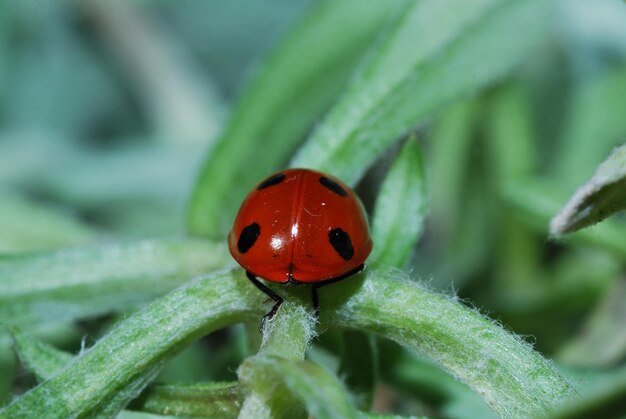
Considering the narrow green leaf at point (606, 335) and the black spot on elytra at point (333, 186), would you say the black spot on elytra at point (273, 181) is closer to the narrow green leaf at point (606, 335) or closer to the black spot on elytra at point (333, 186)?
the black spot on elytra at point (333, 186)

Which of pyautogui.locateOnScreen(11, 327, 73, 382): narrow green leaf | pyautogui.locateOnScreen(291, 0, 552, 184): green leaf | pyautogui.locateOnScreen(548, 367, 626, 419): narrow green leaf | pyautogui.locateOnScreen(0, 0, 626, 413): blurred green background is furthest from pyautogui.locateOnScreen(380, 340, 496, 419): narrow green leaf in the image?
pyautogui.locateOnScreen(548, 367, 626, 419): narrow green leaf

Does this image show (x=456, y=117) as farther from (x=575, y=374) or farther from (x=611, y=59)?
(x=575, y=374)

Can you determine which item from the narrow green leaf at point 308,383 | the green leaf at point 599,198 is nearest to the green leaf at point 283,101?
the narrow green leaf at point 308,383

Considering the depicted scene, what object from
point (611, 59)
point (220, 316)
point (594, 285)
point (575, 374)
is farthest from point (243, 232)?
point (611, 59)

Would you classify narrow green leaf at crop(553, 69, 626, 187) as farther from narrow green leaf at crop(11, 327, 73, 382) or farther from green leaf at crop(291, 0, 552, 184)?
narrow green leaf at crop(11, 327, 73, 382)

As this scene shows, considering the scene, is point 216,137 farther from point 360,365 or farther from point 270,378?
point 270,378

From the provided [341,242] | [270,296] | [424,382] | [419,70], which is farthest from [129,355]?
[419,70]
